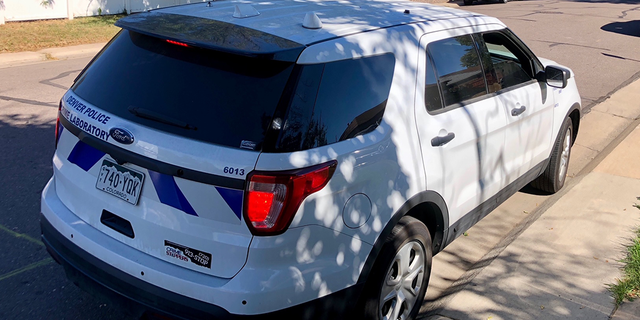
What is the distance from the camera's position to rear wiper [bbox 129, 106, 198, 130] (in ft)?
8.92

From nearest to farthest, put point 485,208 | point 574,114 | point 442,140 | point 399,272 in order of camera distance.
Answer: point 399,272 < point 442,140 < point 485,208 < point 574,114

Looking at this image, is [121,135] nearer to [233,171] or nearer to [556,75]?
[233,171]

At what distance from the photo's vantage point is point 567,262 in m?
4.29

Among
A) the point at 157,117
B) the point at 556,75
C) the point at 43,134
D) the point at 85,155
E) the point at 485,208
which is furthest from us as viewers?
the point at 43,134

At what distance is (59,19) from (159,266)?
15767mm

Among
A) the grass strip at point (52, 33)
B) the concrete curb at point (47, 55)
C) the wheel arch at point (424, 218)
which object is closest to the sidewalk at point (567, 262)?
the wheel arch at point (424, 218)

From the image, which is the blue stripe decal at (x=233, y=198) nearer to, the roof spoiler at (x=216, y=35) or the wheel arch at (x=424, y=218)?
the roof spoiler at (x=216, y=35)

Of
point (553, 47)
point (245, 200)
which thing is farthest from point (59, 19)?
point (245, 200)

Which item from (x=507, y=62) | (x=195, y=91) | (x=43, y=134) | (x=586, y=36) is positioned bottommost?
(x=43, y=134)

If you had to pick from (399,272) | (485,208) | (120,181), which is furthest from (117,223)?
(485,208)

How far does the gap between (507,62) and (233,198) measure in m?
2.89

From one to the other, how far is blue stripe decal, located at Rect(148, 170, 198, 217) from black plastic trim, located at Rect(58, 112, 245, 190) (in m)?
0.03

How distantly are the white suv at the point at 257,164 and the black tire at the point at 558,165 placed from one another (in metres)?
2.15

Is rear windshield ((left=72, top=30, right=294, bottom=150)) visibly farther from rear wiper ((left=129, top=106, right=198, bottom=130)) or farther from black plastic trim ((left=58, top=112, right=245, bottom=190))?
black plastic trim ((left=58, top=112, right=245, bottom=190))
